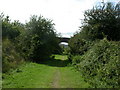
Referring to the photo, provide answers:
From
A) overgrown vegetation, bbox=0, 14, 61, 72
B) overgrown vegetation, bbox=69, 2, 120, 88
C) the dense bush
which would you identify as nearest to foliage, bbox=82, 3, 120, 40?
overgrown vegetation, bbox=69, 2, 120, 88

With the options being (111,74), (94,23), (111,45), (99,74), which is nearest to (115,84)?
(111,74)

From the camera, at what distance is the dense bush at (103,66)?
10.6 metres

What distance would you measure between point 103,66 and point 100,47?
9.67 ft

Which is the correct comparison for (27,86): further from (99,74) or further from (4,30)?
(4,30)

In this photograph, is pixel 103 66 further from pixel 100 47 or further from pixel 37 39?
pixel 37 39

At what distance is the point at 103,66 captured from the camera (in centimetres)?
1245

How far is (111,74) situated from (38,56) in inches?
744

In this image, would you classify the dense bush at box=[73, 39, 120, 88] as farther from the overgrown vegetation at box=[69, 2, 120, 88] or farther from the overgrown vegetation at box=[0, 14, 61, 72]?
the overgrown vegetation at box=[0, 14, 61, 72]

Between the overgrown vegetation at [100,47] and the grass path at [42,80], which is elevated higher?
the overgrown vegetation at [100,47]

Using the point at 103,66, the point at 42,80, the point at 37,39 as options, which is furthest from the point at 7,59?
the point at 37,39

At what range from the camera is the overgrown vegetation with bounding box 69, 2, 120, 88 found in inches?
437

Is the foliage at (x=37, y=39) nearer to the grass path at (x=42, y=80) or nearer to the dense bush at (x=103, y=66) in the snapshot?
the grass path at (x=42, y=80)

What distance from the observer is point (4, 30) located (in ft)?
87.2

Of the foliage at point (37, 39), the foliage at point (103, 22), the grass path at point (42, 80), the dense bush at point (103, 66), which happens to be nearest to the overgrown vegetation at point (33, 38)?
the foliage at point (37, 39)
